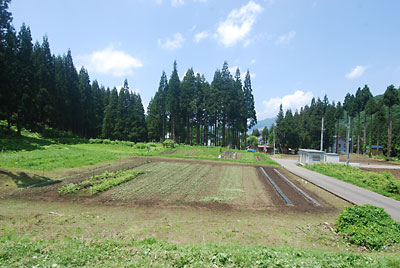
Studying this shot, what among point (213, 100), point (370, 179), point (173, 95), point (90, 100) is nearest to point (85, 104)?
point (90, 100)

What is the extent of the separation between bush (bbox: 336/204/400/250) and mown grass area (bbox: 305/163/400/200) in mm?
6686

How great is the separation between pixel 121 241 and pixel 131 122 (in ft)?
157

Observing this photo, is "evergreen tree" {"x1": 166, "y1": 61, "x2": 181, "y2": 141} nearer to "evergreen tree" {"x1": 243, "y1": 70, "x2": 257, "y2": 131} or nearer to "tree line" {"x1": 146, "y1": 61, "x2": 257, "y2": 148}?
"tree line" {"x1": 146, "y1": 61, "x2": 257, "y2": 148}

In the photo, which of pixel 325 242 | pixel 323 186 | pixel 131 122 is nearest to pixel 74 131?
pixel 131 122

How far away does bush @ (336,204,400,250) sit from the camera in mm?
5590

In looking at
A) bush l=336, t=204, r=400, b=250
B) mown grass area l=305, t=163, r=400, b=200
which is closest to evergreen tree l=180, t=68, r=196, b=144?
mown grass area l=305, t=163, r=400, b=200

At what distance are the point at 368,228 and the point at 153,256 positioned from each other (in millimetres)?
5807

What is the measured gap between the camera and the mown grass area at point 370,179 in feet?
40.0

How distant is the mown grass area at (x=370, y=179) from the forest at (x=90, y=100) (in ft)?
78.4

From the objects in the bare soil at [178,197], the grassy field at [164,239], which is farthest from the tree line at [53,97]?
the grassy field at [164,239]

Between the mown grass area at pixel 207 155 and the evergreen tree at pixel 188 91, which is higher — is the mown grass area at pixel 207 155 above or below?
below

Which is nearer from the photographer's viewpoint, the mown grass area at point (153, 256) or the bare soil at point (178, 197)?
the mown grass area at point (153, 256)

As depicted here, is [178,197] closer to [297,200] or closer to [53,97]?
[297,200]

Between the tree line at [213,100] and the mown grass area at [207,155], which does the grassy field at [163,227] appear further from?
the tree line at [213,100]
